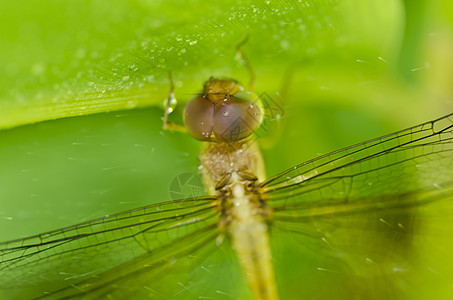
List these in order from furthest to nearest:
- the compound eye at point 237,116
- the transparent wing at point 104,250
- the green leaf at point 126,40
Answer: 1. the compound eye at point 237,116
2. the transparent wing at point 104,250
3. the green leaf at point 126,40

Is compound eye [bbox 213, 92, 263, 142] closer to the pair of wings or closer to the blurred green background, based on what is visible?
the blurred green background

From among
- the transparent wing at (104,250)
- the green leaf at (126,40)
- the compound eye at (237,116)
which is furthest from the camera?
the compound eye at (237,116)

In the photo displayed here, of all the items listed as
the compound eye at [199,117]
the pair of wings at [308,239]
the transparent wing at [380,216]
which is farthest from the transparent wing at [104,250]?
the transparent wing at [380,216]

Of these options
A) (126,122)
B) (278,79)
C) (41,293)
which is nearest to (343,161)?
(278,79)

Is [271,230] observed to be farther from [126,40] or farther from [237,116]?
[126,40]

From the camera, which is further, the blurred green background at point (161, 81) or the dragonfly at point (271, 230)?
the dragonfly at point (271, 230)

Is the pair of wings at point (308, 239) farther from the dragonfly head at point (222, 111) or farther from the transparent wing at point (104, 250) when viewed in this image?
the dragonfly head at point (222, 111)

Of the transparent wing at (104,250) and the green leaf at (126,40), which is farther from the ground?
the green leaf at (126,40)

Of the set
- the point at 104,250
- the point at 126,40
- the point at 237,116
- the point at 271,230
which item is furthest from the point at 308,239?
the point at 126,40
